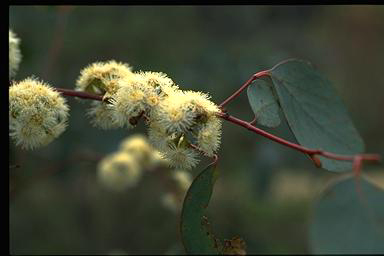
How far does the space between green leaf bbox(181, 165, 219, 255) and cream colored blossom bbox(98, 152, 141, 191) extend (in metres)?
1.22

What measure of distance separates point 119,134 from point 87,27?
1515mm

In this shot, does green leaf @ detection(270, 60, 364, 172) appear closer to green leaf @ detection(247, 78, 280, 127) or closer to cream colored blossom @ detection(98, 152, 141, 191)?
green leaf @ detection(247, 78, 280, 127)

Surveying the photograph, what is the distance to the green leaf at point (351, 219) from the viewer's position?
1107 millimetres

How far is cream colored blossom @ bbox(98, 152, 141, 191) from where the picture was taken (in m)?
2.41

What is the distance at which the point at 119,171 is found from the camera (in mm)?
2480

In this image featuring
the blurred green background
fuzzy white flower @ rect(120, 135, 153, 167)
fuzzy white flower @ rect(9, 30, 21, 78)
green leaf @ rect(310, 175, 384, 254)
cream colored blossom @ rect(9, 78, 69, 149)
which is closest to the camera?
green leaf @ rect(310, 175, 384, 254)

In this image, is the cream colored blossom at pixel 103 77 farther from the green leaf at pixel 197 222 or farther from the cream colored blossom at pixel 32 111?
the green leaf at pixel 197 222

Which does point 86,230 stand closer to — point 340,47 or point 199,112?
point 199,112

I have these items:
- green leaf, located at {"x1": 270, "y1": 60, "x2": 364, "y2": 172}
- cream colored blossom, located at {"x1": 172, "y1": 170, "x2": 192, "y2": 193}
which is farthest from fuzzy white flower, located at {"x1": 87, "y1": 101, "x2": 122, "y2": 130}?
cream colored blossom, located at {"x1": 172, "y1": 170, "x2": 192, "y2": 193}

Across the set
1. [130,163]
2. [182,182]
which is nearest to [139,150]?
[130,163]

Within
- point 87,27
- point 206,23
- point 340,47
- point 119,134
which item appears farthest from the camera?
point 340,47

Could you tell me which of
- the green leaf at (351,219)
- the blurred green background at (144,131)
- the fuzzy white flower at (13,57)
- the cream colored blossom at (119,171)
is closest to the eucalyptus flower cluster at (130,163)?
the cream colored blossom at (119,171)
